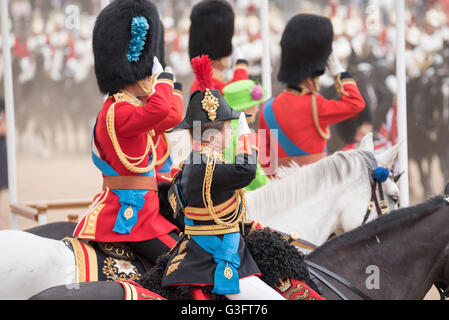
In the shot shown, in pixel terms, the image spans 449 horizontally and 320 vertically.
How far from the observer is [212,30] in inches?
200

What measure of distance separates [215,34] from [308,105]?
1.09 metres

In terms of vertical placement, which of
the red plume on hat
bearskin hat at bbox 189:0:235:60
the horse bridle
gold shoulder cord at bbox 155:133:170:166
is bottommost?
the horse bridle

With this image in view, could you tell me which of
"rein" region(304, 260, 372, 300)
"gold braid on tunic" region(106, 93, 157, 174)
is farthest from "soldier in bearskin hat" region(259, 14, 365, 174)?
"rein" region(304, 260, 372, 300)

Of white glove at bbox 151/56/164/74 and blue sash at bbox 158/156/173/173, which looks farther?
blue sash at bbox 158/156/173/173

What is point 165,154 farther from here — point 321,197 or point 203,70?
point 203,70

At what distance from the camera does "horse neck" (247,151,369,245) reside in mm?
3541

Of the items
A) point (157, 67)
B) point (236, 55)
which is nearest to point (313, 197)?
point (157, 67)

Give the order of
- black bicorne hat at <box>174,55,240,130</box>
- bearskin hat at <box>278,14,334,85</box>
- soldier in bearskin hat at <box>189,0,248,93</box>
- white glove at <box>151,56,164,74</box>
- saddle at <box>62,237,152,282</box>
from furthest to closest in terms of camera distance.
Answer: soldier in bearskin hat at <box>189,0,248,93</box> < bearskin hat at <box>278,14,334,85</box> < white glove at <box>151,56,164,74</box> < saddle at <box>62,237,152,282</box> < black bicorne hat at <box>174,55,240,130</box>

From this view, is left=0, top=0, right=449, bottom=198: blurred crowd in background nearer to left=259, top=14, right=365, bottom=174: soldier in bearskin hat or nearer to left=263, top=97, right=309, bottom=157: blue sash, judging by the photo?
left=259, top=14, right=365, bottom=174: soldier in bearskin hat

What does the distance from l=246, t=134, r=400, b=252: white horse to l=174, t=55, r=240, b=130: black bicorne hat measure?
1188 mm

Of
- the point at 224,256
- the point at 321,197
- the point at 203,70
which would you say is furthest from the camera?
the point at 321,197

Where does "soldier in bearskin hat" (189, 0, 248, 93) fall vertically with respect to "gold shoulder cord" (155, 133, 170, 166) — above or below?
above

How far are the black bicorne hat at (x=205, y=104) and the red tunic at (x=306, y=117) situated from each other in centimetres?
194

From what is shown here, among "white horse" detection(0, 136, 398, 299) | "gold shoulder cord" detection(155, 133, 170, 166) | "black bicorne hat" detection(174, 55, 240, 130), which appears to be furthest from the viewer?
"gold shoulder cord" detection(155, 133, 170, 166)
